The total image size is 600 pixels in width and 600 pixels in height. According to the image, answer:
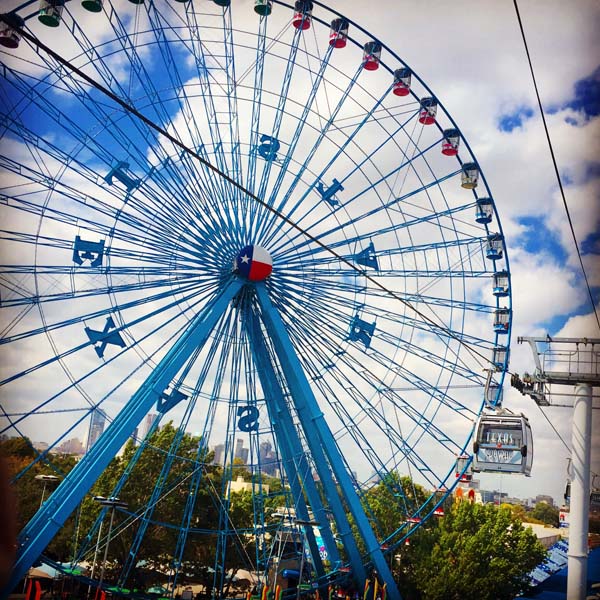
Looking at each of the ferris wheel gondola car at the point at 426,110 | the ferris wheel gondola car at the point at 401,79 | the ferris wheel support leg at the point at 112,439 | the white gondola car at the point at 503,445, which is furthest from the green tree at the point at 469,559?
the ferris wheel gondola car at the point at 401,79

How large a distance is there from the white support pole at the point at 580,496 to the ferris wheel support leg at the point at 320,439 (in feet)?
23.6

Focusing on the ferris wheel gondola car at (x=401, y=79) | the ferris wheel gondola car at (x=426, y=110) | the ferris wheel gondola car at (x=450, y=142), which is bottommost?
the ferris wheel gondola car at (x=450, y=142)

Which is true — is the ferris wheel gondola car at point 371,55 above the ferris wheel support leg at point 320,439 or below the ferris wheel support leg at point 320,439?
above

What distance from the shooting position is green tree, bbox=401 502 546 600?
97.5ft

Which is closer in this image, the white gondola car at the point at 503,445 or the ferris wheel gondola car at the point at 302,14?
the white gondola car at the point at 503,445

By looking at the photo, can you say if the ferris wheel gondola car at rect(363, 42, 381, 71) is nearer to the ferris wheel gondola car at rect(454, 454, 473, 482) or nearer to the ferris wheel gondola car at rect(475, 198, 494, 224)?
the ferris wheel gondola car at rect(475, 198, 494, 224)

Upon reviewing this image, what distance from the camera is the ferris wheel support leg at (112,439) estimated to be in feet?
54.7

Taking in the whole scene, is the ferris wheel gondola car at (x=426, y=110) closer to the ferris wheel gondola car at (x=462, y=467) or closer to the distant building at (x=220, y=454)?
the ferris wheel gondola car at (x=462, y=467)

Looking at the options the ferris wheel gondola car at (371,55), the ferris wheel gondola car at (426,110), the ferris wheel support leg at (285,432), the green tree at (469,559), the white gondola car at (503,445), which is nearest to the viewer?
the white gondola car at (503,445)

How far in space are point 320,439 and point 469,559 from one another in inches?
537

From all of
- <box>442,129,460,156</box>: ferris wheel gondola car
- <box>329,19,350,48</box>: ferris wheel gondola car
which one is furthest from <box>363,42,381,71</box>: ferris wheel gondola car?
<box>442,129,460,156</box>: ferris wheel gondola car

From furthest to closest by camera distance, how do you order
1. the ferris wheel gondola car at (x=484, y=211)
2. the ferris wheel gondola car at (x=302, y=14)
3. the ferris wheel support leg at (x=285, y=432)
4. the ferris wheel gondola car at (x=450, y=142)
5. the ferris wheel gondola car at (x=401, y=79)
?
the ferris wheel gondola car at (x=484, y=211) < the ferris wheel gondola car at (x=450, y=142) < the ferris wheel gondola car at (x=401, y=79) < the ferris wheel gondola car at (x=302, y=14) < the ferris wheel support leg at (x=285, y=432)

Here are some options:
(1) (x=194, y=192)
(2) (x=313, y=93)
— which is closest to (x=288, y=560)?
(1) (x=194, y=192)

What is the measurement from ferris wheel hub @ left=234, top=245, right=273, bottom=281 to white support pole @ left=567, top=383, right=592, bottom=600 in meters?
9.58
